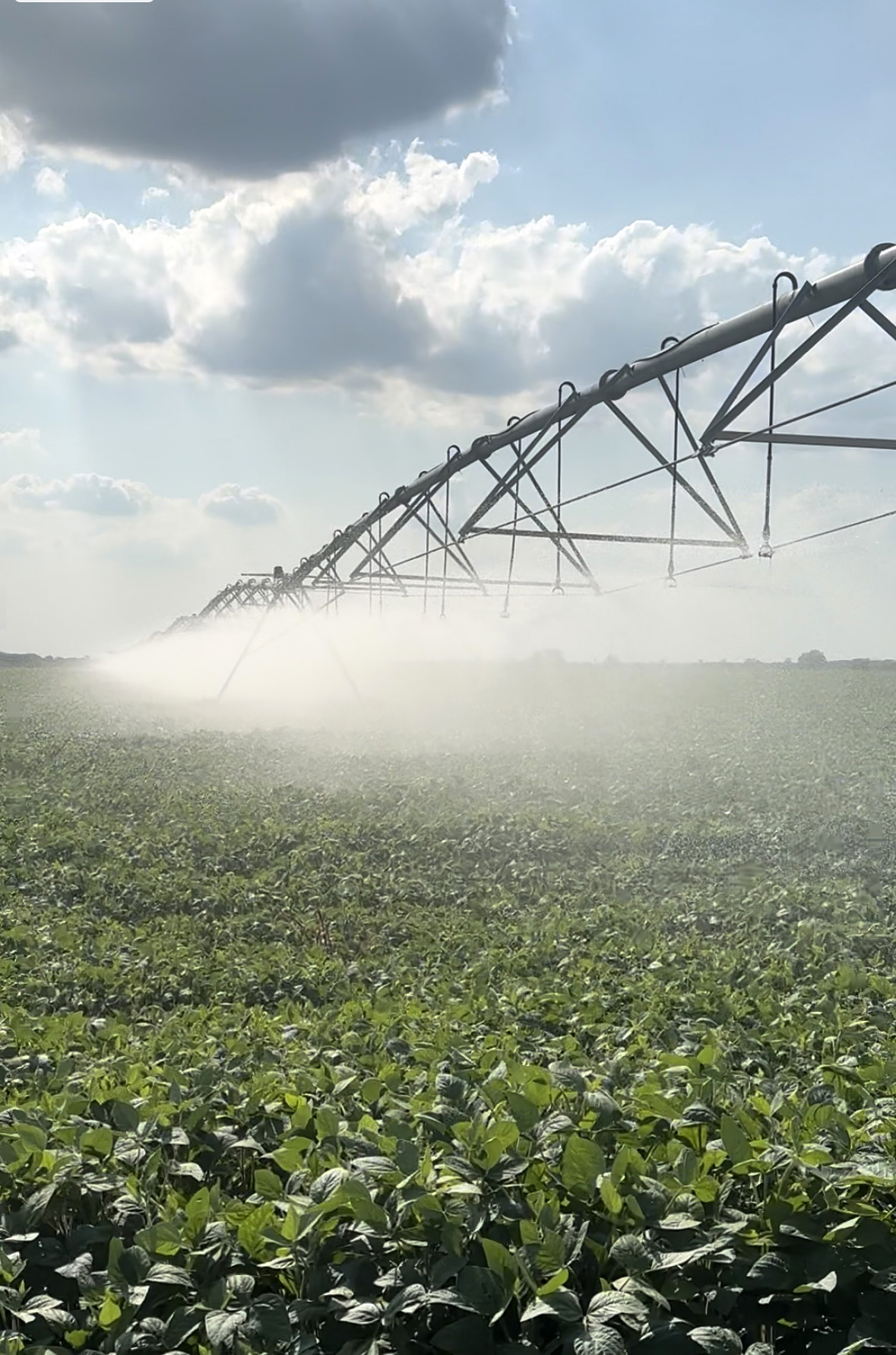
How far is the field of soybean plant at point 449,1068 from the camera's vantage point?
110 inches

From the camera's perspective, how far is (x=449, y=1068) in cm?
437

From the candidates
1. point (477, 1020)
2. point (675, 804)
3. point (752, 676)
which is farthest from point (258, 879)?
point (752, 676)

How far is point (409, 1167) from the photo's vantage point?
3057 millimetres

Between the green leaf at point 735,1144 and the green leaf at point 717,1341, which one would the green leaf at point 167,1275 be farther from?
the green leaf at point 735,1144

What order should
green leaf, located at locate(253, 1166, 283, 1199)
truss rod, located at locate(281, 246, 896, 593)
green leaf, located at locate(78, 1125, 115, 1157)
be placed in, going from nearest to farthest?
green leaf, located at locate(253, 1166, 283, 1199)
green leaf, located at locate(78, 1125, 115, 1157)
truss rod, located at locate(281, 246, 896, 593)

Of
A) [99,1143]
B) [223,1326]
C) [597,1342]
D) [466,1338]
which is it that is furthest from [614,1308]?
[99,1143]

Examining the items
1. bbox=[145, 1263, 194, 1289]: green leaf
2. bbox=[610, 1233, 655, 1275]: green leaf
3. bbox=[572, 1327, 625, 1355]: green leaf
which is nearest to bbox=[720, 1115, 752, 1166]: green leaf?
bbox=[610, 1233, 655, 1275]: green leaf

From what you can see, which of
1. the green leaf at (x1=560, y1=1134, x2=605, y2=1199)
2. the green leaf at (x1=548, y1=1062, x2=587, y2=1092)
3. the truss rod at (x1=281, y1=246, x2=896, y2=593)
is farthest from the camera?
the truss rod at (x1=281, y1=246, x2=896, y2=593)

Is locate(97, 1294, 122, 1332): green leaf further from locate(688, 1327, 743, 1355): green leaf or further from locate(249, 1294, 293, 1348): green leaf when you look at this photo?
locate(688, 1327, 743, 1355): green leaf

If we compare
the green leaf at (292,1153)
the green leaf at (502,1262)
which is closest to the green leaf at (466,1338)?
the green leaf at (502,1262)

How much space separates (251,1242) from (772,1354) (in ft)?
4.40

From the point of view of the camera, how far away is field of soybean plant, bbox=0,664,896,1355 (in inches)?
110

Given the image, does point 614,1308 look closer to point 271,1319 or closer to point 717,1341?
point 717,1341

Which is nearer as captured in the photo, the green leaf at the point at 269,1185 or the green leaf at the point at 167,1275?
the green leaf at the point at 167,1275
